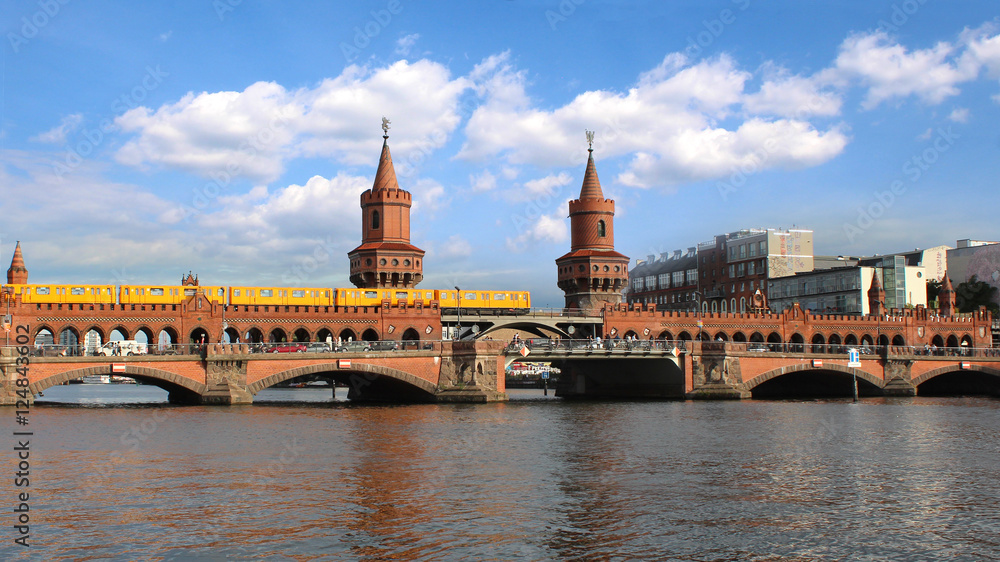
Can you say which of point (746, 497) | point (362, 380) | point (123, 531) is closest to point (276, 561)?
point (123, 531)

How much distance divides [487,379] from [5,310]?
4250 centimetres

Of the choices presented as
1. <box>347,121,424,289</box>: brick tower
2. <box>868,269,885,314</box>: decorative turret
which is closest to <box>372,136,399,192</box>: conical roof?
<box>347,121,424,289</box>: brick tower

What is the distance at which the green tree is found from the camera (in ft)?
432

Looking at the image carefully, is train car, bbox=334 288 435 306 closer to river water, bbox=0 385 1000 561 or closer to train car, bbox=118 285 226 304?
train car, bbox=118 285 226 304

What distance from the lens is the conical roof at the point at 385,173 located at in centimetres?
10775

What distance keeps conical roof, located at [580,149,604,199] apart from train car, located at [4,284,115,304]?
54.1 metres

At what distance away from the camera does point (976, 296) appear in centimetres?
13288

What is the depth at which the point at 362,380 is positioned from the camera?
8700 centimetres

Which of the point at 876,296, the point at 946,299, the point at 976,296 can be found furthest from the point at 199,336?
the point at 976,296

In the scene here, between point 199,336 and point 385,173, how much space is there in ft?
99.9

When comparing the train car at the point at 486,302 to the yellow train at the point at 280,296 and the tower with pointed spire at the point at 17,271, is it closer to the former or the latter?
the yellow train at the point at 280,296

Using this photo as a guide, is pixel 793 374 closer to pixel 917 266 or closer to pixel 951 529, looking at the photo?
pixel 917 266

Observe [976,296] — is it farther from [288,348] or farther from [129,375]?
[129,375]

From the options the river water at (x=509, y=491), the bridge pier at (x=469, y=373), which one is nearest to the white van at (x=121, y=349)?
the river water at (x=509, y=491)
